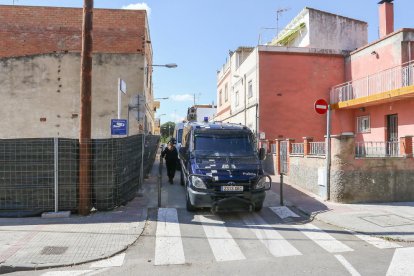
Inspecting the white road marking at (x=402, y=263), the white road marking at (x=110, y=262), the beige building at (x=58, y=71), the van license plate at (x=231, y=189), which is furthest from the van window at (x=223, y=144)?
the beige building at (x=58, y=71)

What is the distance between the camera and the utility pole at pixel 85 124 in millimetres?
9289

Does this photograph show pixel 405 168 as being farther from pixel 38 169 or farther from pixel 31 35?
pixel 31 35

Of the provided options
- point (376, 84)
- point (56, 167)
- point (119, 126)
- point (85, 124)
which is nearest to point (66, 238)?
point (56, 167)

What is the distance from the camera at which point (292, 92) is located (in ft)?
73.4

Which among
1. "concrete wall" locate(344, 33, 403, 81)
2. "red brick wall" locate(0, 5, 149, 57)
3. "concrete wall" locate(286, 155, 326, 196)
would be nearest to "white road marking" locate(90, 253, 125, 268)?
"concrete wall" locate(286, 155, 326, 196)

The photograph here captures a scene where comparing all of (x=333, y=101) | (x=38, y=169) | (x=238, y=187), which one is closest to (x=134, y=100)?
(x=38, y=169)

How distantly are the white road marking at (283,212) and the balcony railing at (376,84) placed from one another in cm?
1018

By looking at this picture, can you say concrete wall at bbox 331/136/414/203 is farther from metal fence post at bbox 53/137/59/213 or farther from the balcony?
metal fence post at bbox 53/137/59/213

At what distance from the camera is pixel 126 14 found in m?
20.7

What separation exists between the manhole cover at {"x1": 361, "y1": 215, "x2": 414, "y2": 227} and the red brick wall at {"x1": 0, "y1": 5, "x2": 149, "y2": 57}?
14805mm

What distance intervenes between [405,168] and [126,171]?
8296 mm

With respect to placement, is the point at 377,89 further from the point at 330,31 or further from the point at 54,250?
the point at 54,250

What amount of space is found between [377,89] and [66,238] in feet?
56.3

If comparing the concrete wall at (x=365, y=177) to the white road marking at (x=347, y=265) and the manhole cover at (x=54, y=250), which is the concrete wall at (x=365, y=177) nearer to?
the white road marking at (x=347, y=265)
